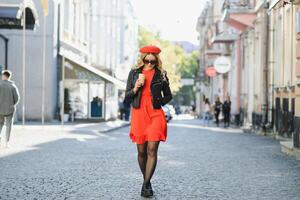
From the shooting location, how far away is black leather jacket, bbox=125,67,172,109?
891cm

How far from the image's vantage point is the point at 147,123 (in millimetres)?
8930

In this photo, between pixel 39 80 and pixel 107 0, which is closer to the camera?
pixel 39 80

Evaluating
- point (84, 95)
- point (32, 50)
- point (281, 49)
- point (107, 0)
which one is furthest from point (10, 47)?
point (107, 0)

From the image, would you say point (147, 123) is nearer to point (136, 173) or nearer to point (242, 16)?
point (136, 173)

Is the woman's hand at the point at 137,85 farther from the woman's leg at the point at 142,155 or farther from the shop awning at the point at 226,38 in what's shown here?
the shop awning at the point at 226,38

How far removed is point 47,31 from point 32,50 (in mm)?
1132

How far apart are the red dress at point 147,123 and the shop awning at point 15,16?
725 inches

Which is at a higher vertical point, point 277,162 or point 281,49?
point 281,49

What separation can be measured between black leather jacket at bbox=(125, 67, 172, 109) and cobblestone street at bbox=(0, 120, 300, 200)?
43.8 inches

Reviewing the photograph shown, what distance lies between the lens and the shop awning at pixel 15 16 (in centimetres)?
2683

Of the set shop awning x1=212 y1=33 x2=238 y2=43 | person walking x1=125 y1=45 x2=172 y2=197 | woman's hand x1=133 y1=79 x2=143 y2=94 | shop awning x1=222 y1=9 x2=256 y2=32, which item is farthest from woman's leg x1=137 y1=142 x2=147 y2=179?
shop awning x1=212 y1=33 x2=238 y2=43

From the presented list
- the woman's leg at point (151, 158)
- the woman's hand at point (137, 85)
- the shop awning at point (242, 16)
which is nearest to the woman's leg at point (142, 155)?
the woman's leg at point (151, 158)

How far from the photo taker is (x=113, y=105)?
4356 cm

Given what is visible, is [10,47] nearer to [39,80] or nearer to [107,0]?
[39,80]
